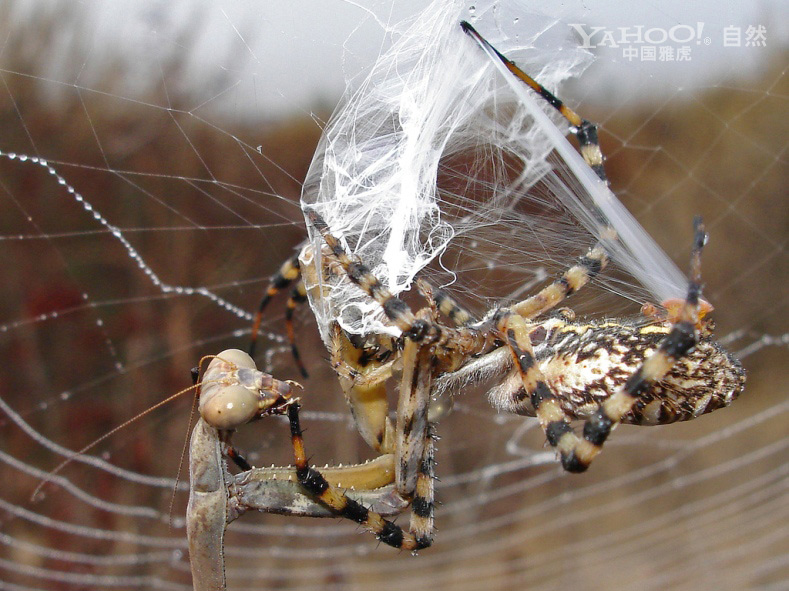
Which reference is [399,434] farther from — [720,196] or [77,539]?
[720,196]

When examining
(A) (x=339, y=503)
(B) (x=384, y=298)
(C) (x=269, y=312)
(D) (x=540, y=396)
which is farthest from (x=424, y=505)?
(C) (x=269, y=312)

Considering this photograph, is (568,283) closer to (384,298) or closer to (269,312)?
(384,298)

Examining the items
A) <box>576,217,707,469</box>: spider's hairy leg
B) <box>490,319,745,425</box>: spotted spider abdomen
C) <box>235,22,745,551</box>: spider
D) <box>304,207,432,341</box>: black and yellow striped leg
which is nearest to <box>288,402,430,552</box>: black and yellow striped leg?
<box>235,22,745,551</box>: spider

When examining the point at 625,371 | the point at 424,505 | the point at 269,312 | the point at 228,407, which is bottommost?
the point at 269,312

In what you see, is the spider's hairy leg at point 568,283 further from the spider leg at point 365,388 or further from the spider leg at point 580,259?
the spider leg at point 365,388

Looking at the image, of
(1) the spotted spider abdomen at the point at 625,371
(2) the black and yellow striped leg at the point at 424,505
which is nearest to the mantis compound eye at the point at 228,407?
(2) the black and yellow striped leg at the point at 424,505

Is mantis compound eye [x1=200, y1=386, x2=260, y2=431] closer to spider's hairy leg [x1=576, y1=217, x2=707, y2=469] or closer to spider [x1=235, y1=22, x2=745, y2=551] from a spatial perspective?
spider [x1=235, y1=22, x2=745, y2=551]
